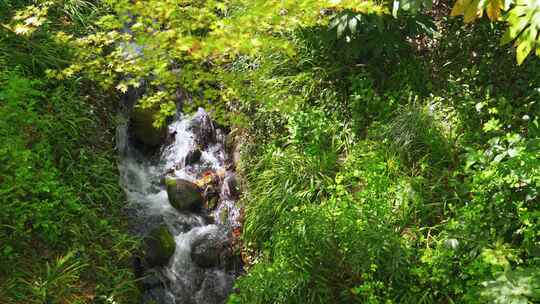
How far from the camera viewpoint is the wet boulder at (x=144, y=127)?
6031 millimetres

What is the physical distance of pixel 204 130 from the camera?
20.7 ft

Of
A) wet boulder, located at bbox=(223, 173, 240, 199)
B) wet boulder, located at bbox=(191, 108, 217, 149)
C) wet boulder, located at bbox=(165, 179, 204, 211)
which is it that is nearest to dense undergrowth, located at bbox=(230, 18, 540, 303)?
wet boulder, located at bbox=(223, 173, 240, 199)

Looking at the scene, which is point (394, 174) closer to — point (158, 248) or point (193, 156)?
point (158, 248)

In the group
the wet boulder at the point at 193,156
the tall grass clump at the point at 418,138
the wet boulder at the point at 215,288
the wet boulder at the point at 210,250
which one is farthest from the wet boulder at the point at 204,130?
the tall grass clump at the point at 418,138

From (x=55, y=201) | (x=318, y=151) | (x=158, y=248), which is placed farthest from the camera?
(x=158, y=248)

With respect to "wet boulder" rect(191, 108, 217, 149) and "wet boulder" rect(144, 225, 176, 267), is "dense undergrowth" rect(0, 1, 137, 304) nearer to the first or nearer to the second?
"wet boulder" rect(144, 225, 176, 267)

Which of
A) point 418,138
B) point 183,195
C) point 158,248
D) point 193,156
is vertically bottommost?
point 158,248

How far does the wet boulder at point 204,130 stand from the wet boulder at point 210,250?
60.1 inches

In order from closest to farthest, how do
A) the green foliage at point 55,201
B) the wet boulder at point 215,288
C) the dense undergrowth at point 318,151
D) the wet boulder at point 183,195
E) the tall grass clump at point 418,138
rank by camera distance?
1. the dense undergrowth at point 318,151
2. the green foliage at point 55,201
3. the tall grass clump at point 418,138
4. the wet boulder at point 215,288
5. the wet boulder at point 183,195

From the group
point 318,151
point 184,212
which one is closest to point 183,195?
point 184,212

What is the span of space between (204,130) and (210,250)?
1.90 m

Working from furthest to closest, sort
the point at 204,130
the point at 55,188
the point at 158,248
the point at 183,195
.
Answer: the point at 204,130
the point at 183,195
the point at 158,248
the point at 55,188

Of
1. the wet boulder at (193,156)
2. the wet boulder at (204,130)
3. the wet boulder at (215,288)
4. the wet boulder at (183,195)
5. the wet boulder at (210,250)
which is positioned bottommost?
the wet boulder at (215,288)

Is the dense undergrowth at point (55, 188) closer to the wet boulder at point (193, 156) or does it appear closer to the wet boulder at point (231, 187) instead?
the wet boulder at point (193, 156)
